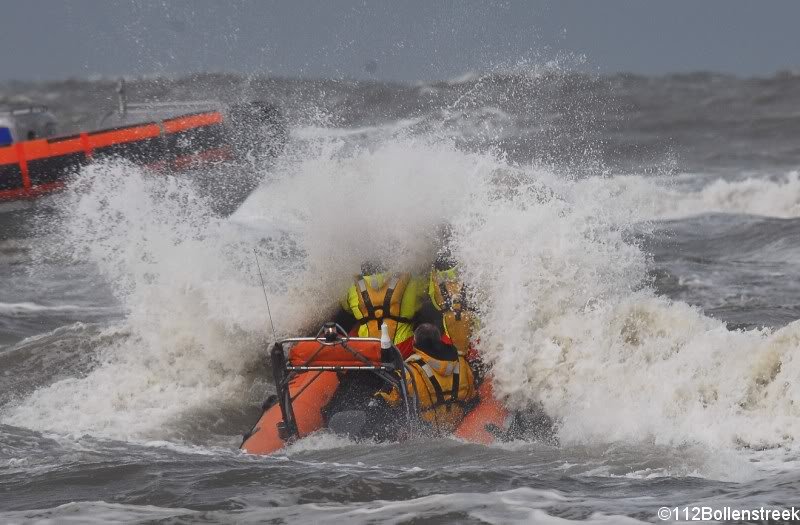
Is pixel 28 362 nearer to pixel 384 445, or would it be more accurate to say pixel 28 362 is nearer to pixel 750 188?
pixel 384 445

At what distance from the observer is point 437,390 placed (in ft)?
24.0

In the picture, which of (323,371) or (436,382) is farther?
(436,382)

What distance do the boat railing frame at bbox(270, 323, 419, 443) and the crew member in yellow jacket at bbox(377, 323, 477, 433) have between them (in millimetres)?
125

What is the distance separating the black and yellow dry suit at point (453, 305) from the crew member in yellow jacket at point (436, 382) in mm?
456

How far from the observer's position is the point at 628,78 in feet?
97.2

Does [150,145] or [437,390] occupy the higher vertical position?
[150,145]

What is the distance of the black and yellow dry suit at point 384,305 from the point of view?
8203mm

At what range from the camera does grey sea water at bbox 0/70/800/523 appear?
5.65 m

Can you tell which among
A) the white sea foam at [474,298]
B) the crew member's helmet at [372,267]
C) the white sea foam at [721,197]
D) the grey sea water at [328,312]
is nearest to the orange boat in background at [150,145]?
the grey sea water at [328,312]

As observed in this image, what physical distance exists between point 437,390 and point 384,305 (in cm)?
115

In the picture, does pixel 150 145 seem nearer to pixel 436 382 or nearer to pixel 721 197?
pixel 436 382

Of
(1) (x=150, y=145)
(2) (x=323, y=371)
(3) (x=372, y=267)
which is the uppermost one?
(1) (x=150, y=145)

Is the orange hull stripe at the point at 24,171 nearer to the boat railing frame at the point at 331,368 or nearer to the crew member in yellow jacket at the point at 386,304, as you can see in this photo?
the crew member in yellow jacket at the point at 386,304

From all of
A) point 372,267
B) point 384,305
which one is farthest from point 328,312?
point 384,305
